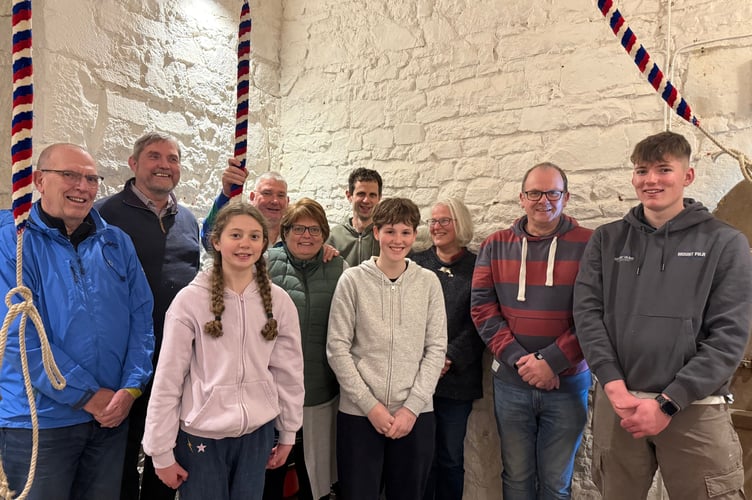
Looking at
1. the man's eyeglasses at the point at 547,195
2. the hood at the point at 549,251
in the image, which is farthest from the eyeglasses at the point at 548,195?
the hood at the point at 549,251

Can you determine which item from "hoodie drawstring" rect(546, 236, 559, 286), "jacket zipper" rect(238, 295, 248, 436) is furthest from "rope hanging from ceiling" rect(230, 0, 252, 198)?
"hoodie drawstring" rect(546, 236, 559, 286)

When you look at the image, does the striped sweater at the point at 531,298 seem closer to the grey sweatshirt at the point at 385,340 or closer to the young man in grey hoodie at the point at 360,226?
the grey sweatshirt at the point at 385,340

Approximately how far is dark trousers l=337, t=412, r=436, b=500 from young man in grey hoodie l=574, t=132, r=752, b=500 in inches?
26.9

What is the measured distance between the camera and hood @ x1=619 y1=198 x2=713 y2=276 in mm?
1844

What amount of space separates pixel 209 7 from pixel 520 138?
2.04 metres

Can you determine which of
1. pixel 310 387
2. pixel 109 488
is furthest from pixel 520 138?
pixel 109 488

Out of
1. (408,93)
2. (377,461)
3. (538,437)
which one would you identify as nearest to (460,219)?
(408,93)

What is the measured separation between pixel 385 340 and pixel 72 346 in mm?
1102

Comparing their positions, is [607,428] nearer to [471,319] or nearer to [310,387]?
[471,319]

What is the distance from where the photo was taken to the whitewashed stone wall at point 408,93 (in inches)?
96.3

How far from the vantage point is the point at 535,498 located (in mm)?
2393

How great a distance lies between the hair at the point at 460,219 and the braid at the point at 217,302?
1328 millimetres

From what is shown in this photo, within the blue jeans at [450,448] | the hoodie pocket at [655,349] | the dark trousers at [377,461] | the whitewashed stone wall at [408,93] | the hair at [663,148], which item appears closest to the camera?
the hoodie pocket at [655,349]

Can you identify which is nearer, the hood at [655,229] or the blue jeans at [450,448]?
the hood at [655,229]
